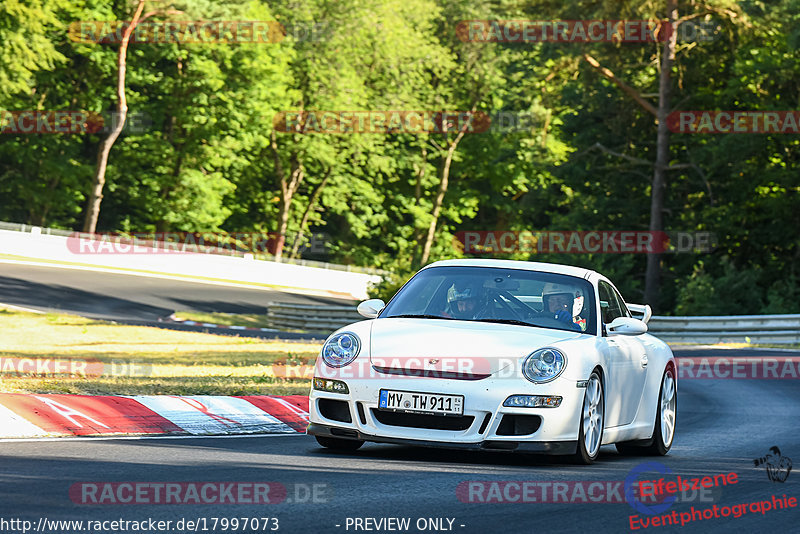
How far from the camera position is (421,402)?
8.33 m

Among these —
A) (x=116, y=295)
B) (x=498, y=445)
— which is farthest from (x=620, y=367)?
(x=116, y=295)

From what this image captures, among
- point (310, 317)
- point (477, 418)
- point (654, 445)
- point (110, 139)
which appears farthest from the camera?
point (110, 139)

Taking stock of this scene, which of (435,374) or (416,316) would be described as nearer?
(435,374)

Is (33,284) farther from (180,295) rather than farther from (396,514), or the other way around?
(396,514)

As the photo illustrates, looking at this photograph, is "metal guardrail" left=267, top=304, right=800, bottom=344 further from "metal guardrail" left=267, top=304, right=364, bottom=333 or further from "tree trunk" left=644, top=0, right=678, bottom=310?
"tree trunk" left=644, top=0, right=678, bottom=310

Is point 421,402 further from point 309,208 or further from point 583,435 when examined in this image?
point 309,208

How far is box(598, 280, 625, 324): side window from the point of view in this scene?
9.92 m

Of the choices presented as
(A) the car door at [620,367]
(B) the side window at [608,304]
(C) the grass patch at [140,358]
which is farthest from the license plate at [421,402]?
(C) the grass patch at [140,358]

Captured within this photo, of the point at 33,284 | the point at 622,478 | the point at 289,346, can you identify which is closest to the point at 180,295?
the point at 33,284

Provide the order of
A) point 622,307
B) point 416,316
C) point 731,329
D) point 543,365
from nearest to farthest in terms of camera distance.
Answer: point 543,365, point 416,316, point 622,307, point 731,329

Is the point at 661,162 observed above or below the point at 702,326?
above

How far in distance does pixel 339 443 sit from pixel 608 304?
2.58m

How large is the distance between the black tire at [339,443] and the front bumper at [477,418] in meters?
0.53

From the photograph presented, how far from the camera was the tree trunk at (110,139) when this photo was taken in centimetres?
5569
